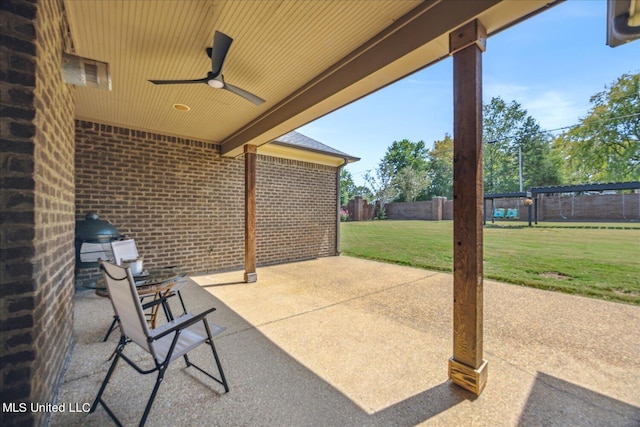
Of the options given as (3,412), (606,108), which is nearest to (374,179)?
(606,108)

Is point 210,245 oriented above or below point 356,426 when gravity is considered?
above

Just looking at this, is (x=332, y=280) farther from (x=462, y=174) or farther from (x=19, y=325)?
(x=19, y=325)

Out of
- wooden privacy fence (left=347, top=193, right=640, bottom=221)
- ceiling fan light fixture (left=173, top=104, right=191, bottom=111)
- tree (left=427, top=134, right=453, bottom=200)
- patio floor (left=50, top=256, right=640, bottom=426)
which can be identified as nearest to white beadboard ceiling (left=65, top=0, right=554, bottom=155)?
ceiling fan light fixture (left=173, top=104, right=191, bottom=111)

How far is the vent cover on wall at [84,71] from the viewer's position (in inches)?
90.9

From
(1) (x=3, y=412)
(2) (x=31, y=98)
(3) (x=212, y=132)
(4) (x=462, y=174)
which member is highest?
(3) (x=212, y=132)

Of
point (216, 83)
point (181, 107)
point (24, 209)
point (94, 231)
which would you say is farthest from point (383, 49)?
point (94, 231)

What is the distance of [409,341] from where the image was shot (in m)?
2.86

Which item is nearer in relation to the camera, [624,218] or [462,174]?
[462,174]

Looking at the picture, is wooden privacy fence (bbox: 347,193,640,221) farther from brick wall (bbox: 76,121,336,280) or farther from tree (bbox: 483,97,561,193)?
brick wall (bbox: 76,121,336,280)

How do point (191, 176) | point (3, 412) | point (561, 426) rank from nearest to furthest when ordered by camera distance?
point (3, 412) → point (561, 426) → point (191, 176)

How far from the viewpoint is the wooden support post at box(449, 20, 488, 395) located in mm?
2012

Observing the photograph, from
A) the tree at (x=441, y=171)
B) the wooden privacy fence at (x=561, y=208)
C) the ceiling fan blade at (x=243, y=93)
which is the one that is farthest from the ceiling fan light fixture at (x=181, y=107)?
the tree at (x=441, y=171)

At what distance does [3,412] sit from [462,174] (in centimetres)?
308

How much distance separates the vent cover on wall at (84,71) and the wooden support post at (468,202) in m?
3.16
